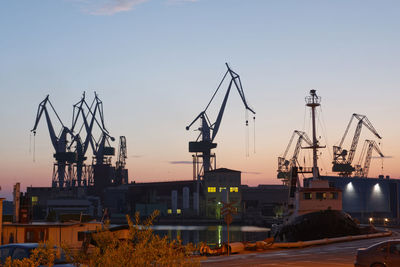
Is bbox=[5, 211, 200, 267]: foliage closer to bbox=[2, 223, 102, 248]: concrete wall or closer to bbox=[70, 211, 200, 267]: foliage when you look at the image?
bbox=[70, 211, 200, 267]: foliage

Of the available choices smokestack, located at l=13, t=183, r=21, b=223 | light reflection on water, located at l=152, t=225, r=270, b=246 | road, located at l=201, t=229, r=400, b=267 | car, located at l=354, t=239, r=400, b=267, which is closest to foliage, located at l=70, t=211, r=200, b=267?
car, located at l=354, t=239, r=400, b=267

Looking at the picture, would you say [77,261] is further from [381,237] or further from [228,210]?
[381,237]

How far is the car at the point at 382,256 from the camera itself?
23938 millimetres

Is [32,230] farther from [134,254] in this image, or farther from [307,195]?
[307,195]

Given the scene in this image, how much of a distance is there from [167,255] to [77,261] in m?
2.06

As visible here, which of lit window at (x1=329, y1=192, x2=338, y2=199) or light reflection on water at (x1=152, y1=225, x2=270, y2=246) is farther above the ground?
lit window at (x1=329, y1=192, x2=338, y2=199)

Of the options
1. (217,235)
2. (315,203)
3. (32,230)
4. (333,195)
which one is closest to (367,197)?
(217,235)

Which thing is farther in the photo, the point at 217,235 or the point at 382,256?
the point at 217,235

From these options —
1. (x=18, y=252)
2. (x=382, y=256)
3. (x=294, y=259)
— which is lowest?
(x=294, y=259)

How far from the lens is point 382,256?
24.2 metres

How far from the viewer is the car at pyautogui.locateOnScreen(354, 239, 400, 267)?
23.9 metres

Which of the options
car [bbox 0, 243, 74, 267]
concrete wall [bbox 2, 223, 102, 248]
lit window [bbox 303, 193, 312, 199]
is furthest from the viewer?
lit window [bbox 303, 193, 312, 199]

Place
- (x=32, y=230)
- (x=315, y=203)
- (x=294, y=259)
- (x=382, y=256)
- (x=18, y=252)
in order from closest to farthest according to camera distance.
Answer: (x=18, y=252) → (x=382, y=256) → (x=294, y=259) → (x=32, y=230) → (x=315, y=203)

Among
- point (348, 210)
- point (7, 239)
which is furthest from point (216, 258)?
point (348, 210)
